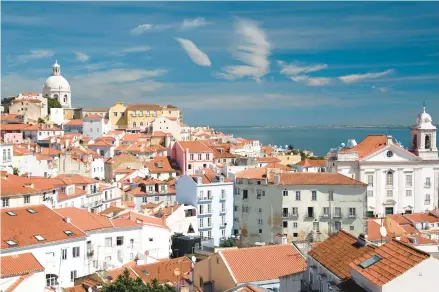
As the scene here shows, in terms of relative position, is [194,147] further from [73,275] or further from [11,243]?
[11,243]

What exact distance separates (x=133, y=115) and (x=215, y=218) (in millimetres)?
58150

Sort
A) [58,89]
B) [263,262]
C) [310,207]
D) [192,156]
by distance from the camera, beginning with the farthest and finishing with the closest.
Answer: [58,89], [192,156], [310,207], [263,262]

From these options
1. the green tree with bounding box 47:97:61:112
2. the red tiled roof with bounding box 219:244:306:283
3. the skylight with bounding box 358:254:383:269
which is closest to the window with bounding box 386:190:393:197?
the red tiled roof with bounding box 219:244:306:283

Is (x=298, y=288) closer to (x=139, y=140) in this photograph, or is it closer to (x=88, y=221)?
(x=88, y=221)

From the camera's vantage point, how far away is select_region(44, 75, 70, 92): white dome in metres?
103

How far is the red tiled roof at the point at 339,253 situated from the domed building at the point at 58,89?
93132 mm

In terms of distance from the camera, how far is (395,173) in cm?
4550

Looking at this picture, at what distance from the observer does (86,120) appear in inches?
3095

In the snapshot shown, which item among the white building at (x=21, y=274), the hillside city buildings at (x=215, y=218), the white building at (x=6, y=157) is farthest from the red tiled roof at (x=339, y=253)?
the white building at (x=6, y=157)

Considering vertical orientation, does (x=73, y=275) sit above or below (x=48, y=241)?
below

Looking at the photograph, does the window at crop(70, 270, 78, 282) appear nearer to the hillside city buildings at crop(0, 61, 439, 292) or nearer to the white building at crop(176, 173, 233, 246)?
the hillside city buildings at crop(0, 61, 439, 292)

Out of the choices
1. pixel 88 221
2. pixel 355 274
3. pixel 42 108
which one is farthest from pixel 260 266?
pixel 42 108

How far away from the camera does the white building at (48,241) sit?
21.2 m

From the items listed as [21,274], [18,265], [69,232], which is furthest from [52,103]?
[21,274]
